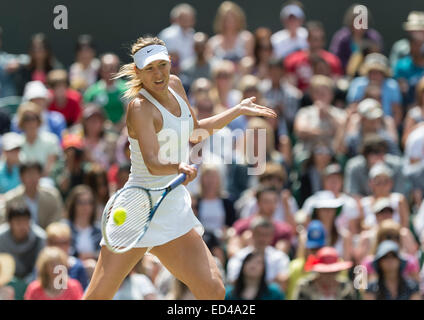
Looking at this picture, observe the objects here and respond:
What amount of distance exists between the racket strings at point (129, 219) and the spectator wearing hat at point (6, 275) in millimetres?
2220

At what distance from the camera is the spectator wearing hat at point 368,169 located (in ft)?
29.4

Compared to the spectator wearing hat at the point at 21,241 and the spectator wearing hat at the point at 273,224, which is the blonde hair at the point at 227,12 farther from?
the spectator wearing hat at the point at 21,241

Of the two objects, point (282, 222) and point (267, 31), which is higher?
point (267, 31)

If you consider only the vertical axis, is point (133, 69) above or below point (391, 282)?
above

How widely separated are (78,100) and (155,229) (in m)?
5.20

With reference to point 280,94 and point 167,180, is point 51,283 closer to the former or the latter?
point 167,180

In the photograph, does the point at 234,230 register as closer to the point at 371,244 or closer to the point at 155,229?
the point at 371,244

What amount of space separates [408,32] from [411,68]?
1.41 ft

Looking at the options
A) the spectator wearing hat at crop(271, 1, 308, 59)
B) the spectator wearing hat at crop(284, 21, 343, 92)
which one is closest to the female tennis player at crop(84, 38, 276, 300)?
the spectator wearing hat at crop(284, 21, 343, 92)

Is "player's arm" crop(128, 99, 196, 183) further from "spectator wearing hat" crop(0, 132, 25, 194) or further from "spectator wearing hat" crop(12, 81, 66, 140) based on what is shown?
"spectator wearing hat" crop(12, 81, 66, 140)

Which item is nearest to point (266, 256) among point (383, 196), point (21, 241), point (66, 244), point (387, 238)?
point (387, 238)

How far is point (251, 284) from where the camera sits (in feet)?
25.0

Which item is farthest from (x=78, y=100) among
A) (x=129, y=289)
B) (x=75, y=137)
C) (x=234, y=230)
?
(x=129, y=289)

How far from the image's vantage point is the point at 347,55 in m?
11.2
